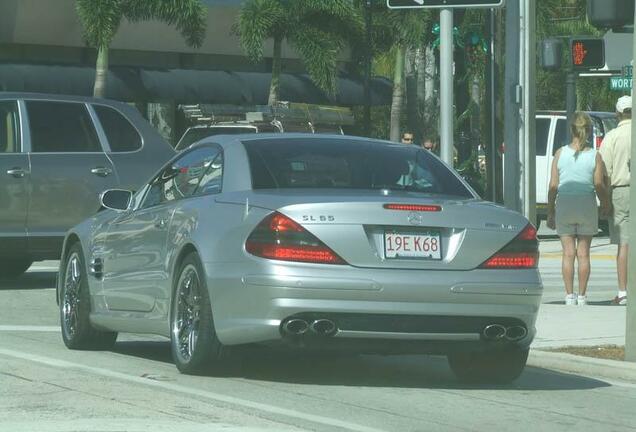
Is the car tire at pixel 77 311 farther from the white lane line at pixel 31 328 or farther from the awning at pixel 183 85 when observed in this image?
the awning at pixel 183 85

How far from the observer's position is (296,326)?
29.1ft

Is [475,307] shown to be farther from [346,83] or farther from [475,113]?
[475,113]

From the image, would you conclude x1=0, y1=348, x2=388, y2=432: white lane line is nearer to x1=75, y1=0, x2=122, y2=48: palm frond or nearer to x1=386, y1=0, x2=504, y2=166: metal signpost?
x1=386, y1=0, x2=504, y2=166: metal signpost

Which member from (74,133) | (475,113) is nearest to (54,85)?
(475,113)

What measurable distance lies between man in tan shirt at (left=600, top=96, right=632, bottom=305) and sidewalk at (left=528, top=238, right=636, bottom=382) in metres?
0.50

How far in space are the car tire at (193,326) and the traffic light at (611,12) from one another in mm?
3174

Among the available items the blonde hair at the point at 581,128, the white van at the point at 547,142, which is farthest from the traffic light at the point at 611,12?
the white van at the point at 547,142

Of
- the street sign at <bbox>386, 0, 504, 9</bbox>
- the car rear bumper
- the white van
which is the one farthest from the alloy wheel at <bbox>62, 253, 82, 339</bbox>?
the white van

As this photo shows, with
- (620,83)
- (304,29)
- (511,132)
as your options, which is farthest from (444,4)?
(304,29)

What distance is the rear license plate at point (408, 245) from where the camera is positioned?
8922mm

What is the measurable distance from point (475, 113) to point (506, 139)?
35446mm

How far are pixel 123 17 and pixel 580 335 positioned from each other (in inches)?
1201

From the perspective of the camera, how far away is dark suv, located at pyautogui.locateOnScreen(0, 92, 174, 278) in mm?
15859

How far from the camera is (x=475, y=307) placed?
9.01m
